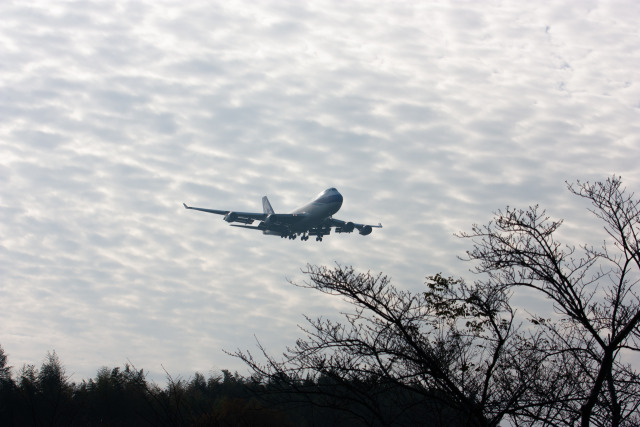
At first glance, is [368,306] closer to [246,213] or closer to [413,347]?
[413,347]

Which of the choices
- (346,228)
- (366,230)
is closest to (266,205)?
(366,230)

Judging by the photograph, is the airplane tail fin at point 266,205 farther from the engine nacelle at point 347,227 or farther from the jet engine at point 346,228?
the engine nacelle at point 347,227

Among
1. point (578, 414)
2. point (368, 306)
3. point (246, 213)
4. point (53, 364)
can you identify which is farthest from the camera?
point (246, 213)

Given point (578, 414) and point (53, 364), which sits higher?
point (53, 364)

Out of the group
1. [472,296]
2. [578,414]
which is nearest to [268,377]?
[472,296]

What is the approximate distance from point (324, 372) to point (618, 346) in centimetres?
551

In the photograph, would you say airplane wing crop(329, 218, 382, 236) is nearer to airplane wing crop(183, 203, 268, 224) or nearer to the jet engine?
the jet engine

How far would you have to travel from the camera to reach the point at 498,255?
13312 millimetres

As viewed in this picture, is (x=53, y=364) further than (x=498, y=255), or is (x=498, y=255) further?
(x=53, y=364)

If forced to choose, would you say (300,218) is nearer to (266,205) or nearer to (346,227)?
(346,227)

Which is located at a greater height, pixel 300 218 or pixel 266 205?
pixel 266 205

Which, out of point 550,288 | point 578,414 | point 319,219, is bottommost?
point 578,414

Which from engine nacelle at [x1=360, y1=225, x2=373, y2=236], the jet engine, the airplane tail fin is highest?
the airplane tail fin

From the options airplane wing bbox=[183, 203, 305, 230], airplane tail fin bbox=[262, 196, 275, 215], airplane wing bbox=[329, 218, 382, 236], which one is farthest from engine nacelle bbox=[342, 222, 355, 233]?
airplane tail fin bbox=[262, 196, 275, 215]
